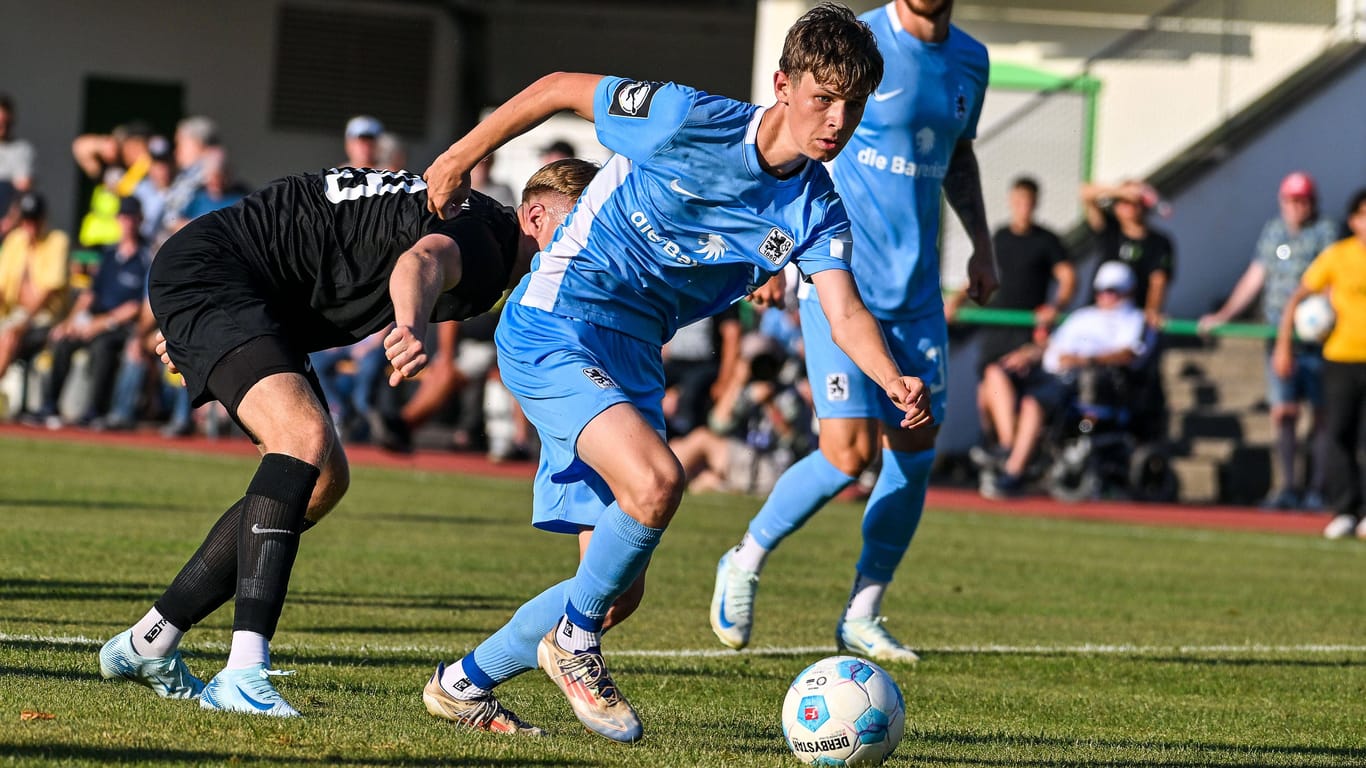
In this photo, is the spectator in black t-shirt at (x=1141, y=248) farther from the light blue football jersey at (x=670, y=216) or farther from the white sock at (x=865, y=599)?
the light blue football jersey at (x=670, y=216)

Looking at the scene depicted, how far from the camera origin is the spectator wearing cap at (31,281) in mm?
18562

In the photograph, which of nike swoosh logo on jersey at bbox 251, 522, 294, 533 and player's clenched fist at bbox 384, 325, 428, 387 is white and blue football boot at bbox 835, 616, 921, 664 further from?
player's clenched fist at bbox 384, 325, 428, 387

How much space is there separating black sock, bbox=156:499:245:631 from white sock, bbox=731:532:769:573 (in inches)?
94.7

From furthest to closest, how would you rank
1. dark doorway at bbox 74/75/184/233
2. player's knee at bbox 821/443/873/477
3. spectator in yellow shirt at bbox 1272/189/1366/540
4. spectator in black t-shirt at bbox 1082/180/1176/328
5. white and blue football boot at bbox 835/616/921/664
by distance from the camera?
dark doorway at bbox 74/75/184/233 → spectator in black t-shirt at bbox 1082/180/1176/328 → spectator in yellow shirt at bbox 1272/189/1366/540 → player's knee at bbox 821/443/873/477 → white and blue football boot at bbox 835/616/921/664

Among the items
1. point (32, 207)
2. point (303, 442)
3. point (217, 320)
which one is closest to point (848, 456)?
point (303, 442)

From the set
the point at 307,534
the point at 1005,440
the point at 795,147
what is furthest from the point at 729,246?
the point at 1005,440

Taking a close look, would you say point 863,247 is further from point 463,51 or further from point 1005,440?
point 463,51

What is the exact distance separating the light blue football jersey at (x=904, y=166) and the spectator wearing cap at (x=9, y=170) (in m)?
14.1

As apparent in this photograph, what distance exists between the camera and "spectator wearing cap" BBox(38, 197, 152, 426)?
17.9 m

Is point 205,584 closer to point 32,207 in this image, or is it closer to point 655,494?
point 655,494

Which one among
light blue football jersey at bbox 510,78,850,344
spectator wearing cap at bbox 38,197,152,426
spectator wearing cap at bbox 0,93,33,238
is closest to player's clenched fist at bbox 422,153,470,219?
light blue football jersey at bbox 510,78,850,344

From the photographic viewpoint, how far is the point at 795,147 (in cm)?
530

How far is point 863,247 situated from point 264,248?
2702 millimetres

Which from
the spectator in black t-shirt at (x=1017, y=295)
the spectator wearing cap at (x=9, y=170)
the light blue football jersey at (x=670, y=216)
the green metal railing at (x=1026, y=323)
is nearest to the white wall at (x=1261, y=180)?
the green metal railing at (x=1026, y=323)
